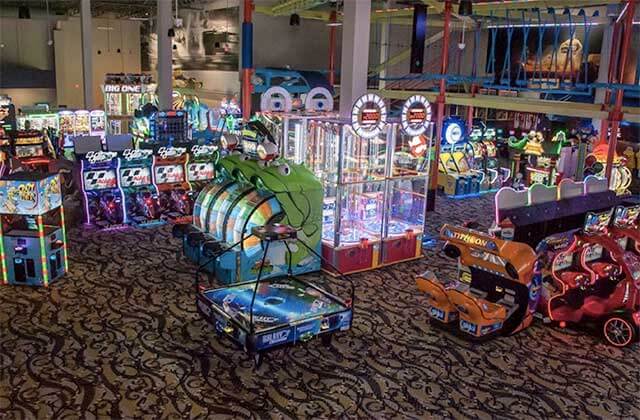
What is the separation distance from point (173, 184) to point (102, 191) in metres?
1.34

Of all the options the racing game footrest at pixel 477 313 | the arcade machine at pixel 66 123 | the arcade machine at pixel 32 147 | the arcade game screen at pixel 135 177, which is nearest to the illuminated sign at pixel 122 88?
the arcade machine at pixel 66 123

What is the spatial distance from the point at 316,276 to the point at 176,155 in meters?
4.33

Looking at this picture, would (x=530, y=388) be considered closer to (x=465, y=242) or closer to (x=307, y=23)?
(x=465, y=242)

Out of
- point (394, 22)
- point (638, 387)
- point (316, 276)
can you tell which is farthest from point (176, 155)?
point (394, 22)

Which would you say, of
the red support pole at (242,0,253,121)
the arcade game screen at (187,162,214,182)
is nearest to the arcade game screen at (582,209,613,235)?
the arcade game screen at (187,162,214,182)

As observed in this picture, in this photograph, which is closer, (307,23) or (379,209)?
(379,209)

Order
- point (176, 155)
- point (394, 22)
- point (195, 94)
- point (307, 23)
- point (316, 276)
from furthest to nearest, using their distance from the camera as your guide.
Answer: point (195, 94)
point (307, 23)
point (394, 22)
point (176, 155)
point (316, 276)

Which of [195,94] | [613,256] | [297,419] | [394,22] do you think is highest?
[394,22]

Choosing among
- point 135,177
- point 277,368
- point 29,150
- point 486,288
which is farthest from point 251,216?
point 29,150

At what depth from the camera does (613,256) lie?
7.22 metres

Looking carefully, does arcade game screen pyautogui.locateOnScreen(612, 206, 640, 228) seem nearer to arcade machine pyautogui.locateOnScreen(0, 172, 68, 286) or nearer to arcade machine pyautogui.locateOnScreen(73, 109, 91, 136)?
arcade machine pyautogui.locateOnScreen(0, 172, 68, 286)

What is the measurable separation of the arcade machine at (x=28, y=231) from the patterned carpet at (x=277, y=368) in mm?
224

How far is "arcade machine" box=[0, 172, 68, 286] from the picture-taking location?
25.4 feet

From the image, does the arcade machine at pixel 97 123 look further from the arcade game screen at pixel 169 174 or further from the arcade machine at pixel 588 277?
the arcade machine at pixel 588 277
